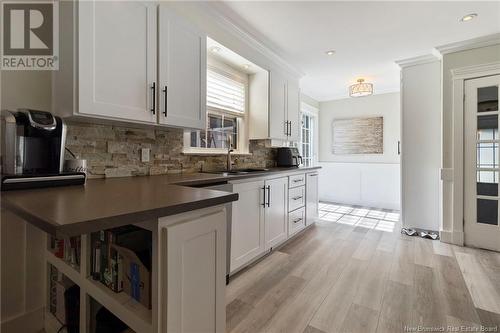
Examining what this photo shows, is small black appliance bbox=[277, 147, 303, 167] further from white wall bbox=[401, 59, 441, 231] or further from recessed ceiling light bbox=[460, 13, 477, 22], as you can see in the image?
recessed ceiling light bbox=[460, 13, 477, 22]

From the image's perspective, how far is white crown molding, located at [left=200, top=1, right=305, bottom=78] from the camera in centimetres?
227

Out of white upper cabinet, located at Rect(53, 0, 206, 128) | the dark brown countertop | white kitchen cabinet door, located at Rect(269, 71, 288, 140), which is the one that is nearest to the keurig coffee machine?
the dark brown countertop

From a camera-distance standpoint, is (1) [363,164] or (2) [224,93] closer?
(2) [224,93]

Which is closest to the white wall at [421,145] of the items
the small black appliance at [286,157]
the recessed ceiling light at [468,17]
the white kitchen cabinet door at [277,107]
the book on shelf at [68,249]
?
the recessed ceiling light at [468,17]

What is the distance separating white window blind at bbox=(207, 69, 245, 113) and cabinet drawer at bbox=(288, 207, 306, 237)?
5.07 ft

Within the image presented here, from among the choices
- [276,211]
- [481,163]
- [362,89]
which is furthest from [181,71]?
[481,163]

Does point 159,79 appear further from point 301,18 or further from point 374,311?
point 374,311

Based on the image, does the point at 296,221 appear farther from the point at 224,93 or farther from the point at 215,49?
the point at 215,49

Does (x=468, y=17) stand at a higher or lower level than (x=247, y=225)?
higher

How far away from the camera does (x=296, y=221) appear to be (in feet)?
10.5

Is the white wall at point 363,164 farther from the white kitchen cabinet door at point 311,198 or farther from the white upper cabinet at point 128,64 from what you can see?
the white upper cabinet at point 128,64

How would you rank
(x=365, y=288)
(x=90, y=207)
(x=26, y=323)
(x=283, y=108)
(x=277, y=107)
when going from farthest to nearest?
(x=283, y=108) < (x=277, y=107) < (x=365, y=288) < (x=26, y=323) < (x=90, y=207)

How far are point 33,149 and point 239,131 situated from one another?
228cm

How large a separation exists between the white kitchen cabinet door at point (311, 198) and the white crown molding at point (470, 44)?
2.26m
